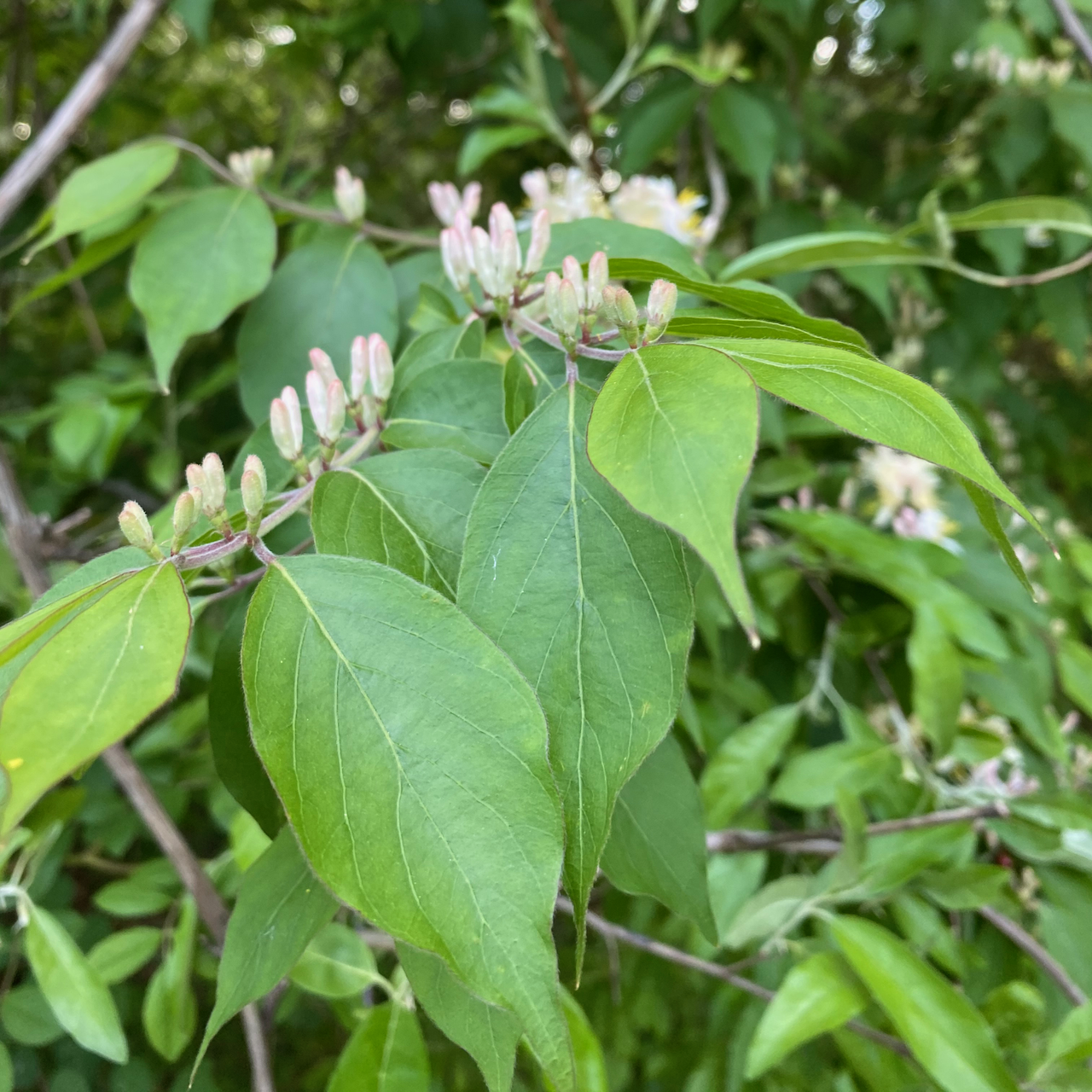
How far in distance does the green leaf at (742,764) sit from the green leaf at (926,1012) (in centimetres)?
15

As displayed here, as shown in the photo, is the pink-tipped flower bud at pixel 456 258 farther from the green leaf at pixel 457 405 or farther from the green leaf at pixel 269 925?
the green leaf at pixel 269 925

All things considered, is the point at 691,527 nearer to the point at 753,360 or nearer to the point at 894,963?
the point at 753,360

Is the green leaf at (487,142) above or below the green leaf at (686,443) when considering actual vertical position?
above

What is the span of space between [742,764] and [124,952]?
54 cm

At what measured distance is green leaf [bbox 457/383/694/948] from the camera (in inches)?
9.5

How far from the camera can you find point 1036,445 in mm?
1681

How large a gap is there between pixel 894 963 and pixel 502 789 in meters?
0.43

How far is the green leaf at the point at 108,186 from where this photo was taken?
545mm

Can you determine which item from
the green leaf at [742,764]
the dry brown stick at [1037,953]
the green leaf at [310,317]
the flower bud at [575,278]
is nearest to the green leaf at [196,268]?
the green leaf at [310,317]

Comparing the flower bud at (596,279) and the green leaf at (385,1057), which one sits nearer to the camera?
the flower bud at (596,279)

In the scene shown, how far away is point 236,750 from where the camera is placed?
0.34 meters

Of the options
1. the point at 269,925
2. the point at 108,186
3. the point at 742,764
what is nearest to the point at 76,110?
the point at 108,186

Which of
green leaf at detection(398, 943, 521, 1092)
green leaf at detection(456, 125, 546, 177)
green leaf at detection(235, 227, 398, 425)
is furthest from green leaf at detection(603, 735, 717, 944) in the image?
green leaf at detection(456, 125, 546, 177)

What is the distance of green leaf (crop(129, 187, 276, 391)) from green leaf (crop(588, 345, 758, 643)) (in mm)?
357
